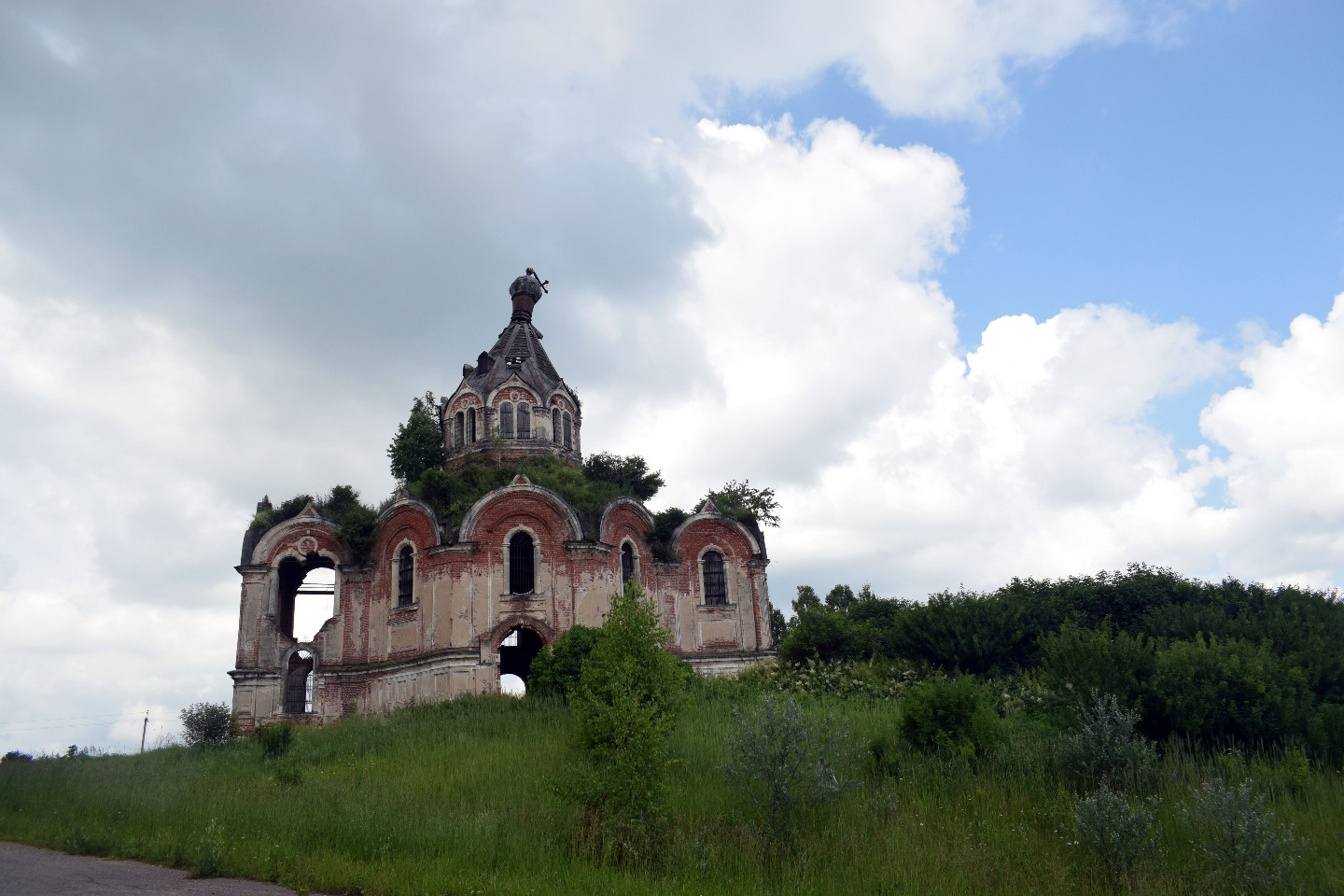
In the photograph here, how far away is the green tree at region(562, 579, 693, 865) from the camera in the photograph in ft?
35.9

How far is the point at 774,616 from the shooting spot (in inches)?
1826

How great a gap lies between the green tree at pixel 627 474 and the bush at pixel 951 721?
51.2ft

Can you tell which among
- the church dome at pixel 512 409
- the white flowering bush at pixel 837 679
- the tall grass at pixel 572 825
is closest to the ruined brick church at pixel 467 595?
the church dome at pixel 512 409

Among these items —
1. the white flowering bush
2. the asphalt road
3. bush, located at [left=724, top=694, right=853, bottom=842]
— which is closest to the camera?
the asphalt road

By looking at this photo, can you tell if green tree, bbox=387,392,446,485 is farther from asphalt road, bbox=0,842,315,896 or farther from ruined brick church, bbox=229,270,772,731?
asphalt road, bbox=0,842,315,896

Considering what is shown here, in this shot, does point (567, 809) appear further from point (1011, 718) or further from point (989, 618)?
point (989, 618)

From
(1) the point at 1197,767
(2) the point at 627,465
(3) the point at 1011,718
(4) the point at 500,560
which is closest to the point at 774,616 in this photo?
(2) the point at 627,465

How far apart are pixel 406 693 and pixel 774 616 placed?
25054 mm

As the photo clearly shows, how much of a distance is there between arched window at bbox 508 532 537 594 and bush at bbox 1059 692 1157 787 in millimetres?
16252

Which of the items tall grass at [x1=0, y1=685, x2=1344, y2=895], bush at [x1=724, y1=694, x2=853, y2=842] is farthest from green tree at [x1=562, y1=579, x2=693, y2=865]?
bush at [x1=724, y1=694, x2=853, y2=842]

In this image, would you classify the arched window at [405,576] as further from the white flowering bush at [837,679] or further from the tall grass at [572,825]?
the white flowering bush at [837,679]

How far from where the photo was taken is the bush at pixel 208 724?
81.4 feet

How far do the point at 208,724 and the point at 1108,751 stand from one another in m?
23.8

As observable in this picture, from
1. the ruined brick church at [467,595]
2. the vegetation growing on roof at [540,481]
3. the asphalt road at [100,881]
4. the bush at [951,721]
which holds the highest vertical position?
the vegetation growing on roof at [540,481]
